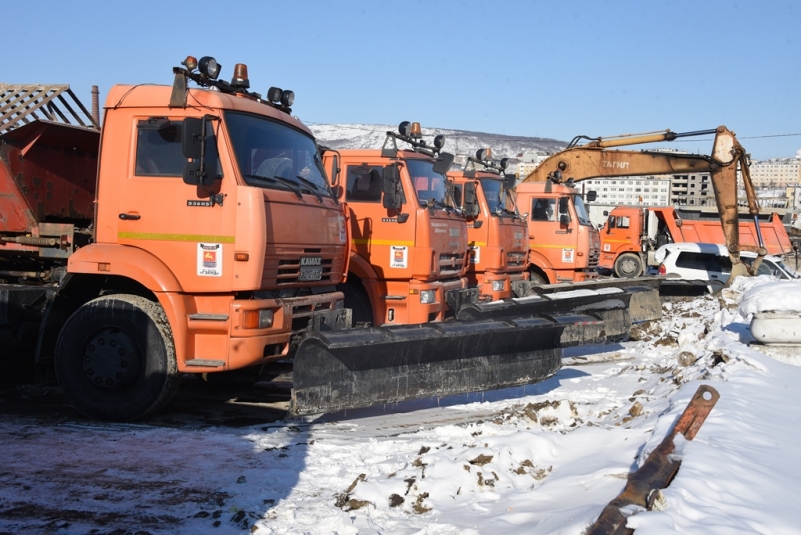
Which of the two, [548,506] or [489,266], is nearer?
[548,506]

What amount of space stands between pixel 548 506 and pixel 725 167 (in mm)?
15082

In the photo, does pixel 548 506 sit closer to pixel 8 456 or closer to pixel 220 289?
pixel 220 289

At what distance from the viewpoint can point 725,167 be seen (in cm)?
1752

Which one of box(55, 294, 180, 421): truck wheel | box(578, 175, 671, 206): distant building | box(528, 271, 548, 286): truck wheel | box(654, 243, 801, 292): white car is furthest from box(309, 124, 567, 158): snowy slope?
box(55, 294, 180, 421): truck wheel

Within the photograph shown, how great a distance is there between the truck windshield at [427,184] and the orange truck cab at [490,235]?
83.6 inches

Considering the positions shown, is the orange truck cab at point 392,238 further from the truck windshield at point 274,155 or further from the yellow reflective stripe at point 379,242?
the truck windshield at point 274,155

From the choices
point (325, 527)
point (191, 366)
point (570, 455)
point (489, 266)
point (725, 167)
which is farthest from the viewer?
point (725, 167)

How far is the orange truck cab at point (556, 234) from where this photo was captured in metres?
16.3

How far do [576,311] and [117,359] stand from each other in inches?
232

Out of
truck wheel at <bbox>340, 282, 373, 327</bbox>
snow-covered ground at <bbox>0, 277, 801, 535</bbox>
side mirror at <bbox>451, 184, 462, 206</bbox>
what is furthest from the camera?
side mirror at <bbox>451, 184, 462, 206</bbox>

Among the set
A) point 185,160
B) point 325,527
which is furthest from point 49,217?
point 325,527

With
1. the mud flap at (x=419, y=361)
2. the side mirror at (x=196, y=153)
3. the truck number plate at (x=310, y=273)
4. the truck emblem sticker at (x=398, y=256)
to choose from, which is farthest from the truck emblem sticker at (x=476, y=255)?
the side mirror at (x=196, y=153)

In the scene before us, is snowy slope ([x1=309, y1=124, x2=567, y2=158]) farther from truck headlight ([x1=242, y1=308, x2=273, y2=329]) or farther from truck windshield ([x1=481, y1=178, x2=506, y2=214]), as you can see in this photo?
truck headlight ([x1=242, y1=308, x2=273, y2=329])

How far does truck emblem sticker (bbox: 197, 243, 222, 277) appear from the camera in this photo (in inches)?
257
